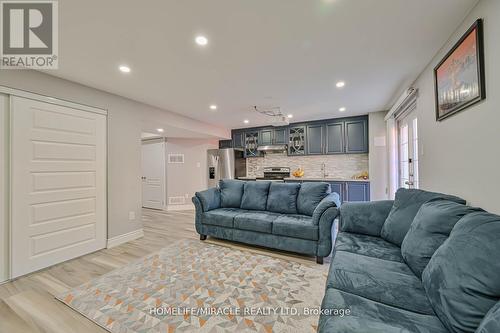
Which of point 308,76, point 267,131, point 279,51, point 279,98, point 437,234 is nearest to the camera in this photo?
point 437,234

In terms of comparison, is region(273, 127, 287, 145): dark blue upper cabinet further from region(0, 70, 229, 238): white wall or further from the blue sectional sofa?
the blue sectional sofa

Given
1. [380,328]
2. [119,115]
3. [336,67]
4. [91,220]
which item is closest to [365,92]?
[336,67]

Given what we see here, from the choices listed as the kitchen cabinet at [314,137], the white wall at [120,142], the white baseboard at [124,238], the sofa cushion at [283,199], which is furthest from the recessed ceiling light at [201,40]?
the kitchen cabinet at [314,137]

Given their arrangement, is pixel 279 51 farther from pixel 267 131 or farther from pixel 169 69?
pixel 267 131

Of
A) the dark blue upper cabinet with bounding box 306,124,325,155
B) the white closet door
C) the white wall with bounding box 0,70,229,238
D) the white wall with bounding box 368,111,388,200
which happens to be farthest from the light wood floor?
the dark blue upper cabinet with bounding box 306,124,325,155

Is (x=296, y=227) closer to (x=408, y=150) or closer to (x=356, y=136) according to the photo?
(x=408, y=150)

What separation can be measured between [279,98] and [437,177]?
250 centimetres

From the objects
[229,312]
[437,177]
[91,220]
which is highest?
[437,177]

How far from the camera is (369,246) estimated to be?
5.97ft

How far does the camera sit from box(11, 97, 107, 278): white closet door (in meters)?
2.32

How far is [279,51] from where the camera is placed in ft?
7.02

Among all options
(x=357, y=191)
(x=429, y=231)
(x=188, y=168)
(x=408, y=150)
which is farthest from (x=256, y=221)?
(x=188, y=168)

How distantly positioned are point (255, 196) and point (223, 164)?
2.81 metres

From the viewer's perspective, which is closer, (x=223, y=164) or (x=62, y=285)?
(x=62, y=285)
